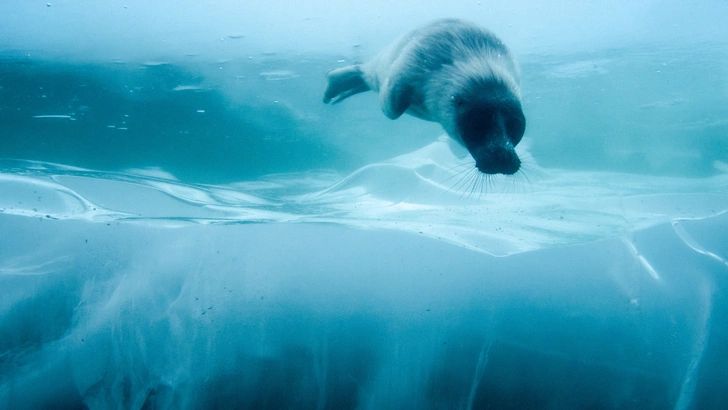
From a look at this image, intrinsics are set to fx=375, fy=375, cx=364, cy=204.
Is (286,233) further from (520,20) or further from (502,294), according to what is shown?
(520,20)

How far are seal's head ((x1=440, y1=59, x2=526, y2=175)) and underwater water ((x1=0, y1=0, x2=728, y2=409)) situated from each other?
1202 millimetres

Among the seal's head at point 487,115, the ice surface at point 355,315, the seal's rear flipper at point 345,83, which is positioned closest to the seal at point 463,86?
the seal's head at point 487,115

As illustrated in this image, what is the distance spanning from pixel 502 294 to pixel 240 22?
13.8 ft

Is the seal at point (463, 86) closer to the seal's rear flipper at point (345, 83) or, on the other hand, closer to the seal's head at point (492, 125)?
the seal's head at point (492, 125)

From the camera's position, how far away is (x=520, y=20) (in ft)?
16.5

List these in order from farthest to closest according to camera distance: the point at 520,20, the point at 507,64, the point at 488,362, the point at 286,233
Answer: the point at 520,20 < the point at 286,233 < the point at 507,64 < the point at 488,362

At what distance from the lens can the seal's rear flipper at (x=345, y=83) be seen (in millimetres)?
4426

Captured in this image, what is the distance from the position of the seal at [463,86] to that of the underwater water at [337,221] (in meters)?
1.23

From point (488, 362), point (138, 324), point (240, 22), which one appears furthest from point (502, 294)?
point (240, 22)

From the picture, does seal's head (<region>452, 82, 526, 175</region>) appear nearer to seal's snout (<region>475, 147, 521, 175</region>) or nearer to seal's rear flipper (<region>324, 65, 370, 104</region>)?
seal's snout (<region>475, 147, 521, 175</region>)

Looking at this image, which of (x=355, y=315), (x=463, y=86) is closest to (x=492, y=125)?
(x=463, y=86)

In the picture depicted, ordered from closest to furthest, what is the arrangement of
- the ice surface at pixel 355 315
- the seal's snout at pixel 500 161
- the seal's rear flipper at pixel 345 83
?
the seal's snout at pixel 500 161, the ice surface at pixel 355 315, the seal's rear flipper at pixel 345 83

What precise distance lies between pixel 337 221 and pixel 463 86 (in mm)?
2500

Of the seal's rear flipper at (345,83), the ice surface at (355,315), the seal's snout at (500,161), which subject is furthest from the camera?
the seal's rear flipper at (345,83)
